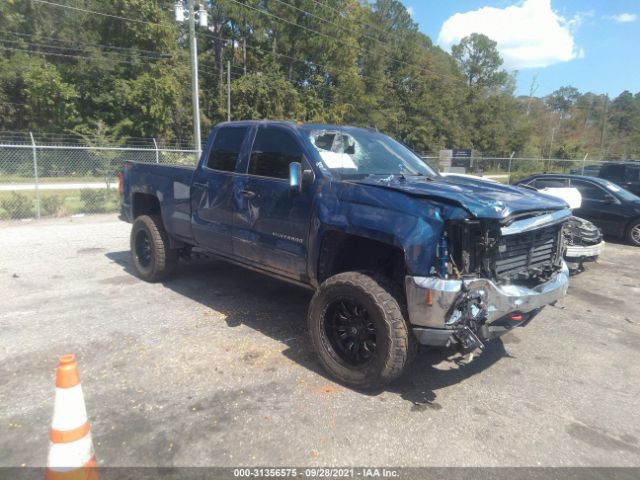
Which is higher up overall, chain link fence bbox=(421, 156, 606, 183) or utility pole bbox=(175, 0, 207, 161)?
utility pole bbox=(175, 0, 207, 161)

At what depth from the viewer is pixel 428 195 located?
333cm

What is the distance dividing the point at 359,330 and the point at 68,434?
2.14m

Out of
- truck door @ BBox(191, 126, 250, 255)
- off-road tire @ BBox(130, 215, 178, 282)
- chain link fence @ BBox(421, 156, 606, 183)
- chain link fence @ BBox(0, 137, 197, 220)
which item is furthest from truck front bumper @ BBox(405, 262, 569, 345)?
chain link fence @ BBox(421, 156, 606, 183)

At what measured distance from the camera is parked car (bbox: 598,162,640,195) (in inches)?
529

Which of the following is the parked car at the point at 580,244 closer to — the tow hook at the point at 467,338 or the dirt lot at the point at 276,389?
the dirt lot at the point at 276,389

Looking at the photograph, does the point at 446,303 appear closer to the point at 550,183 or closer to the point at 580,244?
the point at 580,244

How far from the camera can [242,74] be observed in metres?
41.1

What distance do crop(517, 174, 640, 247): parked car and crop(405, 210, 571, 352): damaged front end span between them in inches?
334

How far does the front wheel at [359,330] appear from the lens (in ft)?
11.2

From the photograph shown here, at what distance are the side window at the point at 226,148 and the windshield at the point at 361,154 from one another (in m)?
0.93

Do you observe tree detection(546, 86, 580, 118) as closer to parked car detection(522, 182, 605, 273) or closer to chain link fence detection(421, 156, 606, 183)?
chain link fence detection(421, 156, 606, 183)

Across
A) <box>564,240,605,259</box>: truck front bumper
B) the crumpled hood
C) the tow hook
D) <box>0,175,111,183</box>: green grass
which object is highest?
the crumpled hood

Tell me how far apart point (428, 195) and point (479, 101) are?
6534 centimetres

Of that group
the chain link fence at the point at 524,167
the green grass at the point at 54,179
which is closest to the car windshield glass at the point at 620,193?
the chain link fence at the point at 524,167
